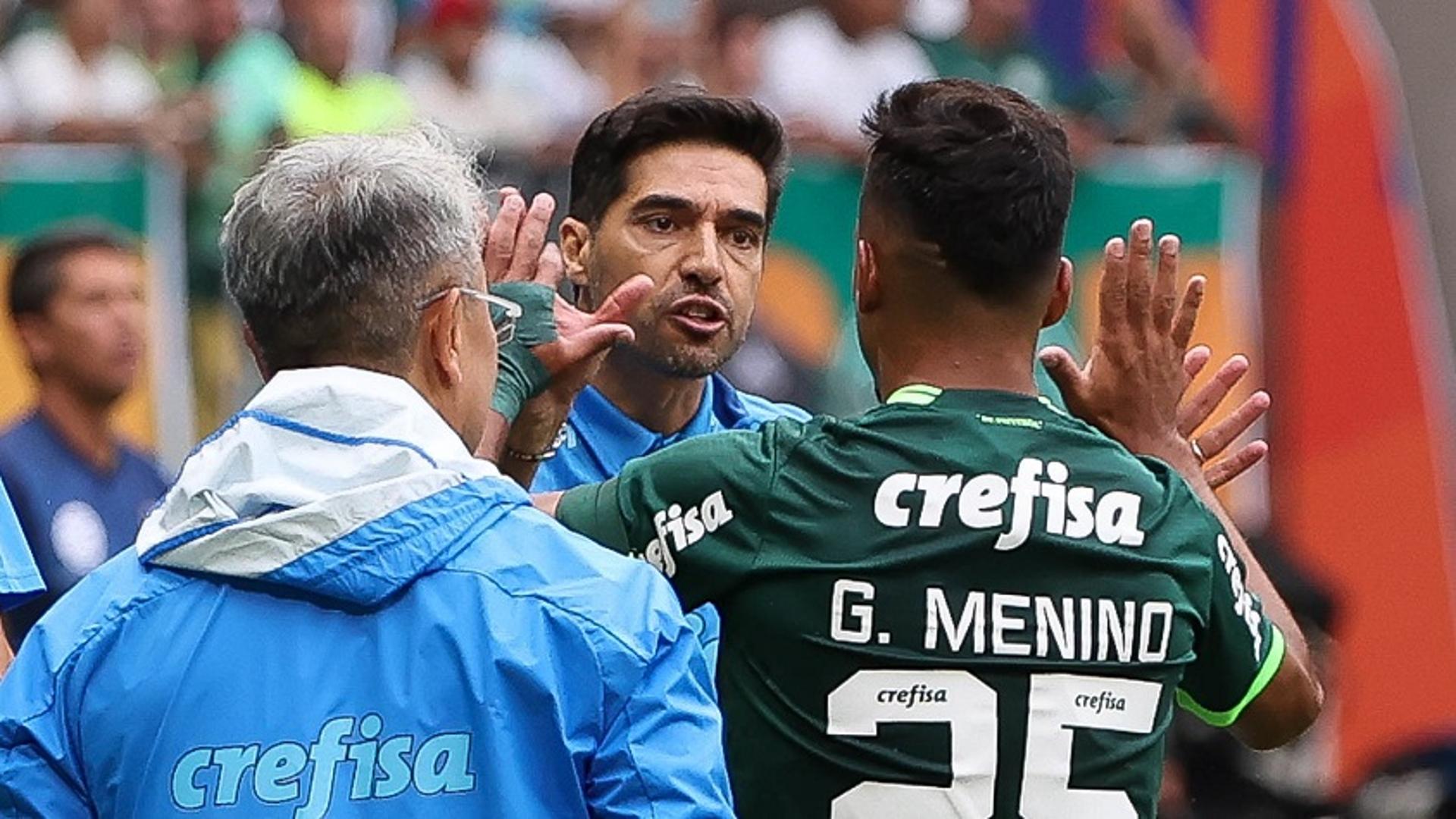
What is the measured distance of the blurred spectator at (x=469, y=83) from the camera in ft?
31.9

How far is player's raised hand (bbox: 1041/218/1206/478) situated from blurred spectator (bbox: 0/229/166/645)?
14.0 ft

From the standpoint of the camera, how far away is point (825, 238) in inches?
388

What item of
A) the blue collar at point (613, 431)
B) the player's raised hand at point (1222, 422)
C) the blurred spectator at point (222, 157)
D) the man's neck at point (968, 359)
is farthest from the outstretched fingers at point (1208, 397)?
the blurred spectator at point (222, 157)

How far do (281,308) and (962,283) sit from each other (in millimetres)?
866

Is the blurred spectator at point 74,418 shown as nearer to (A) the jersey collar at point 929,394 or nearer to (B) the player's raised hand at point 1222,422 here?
(B) the player's raised hand at point 1222,422

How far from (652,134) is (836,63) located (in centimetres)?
552

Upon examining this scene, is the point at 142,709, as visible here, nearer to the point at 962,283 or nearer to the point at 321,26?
the point at 962,283

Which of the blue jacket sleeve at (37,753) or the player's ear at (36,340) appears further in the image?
the player's ear at (36,340)

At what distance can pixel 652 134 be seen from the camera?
15.2 ft

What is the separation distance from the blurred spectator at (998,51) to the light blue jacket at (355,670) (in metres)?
7.68

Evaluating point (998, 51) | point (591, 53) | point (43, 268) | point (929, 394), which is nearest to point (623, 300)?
point (929, 394)

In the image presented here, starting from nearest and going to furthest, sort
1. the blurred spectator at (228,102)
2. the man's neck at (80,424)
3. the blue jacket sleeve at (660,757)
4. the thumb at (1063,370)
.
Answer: the blue jacket sleeve at (660,757) → the thumb at (1063,370) → the man's neck at (80,424) → the blurred spectator at (228,102)

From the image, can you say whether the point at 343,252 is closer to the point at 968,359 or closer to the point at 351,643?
the point at 351,643

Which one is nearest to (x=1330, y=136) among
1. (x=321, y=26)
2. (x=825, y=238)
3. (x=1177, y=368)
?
(x=825, y=238)
